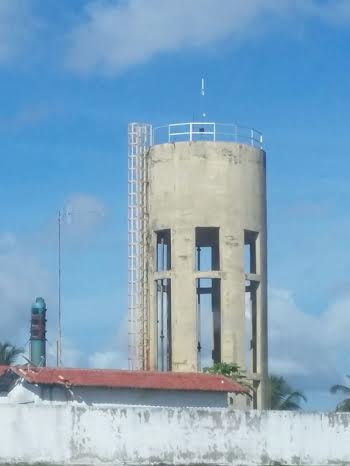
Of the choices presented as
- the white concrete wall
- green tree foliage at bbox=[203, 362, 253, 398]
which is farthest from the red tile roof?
green tree foliage at bbox=[203, 362, 253, 398]

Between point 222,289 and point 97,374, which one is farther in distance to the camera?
point 222,289

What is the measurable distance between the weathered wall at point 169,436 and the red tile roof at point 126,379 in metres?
3.74

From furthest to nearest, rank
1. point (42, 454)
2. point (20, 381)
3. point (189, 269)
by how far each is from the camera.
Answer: point (189, 269), point (20, 381), point (42, 454)

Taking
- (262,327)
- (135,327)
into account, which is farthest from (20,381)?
(262,327)

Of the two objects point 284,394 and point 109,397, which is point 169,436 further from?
point 284,394

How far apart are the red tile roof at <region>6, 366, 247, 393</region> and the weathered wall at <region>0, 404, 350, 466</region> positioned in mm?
3740

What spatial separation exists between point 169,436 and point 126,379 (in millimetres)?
5082

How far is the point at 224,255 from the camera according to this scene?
177 ft

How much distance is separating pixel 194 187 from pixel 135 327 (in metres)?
6.27

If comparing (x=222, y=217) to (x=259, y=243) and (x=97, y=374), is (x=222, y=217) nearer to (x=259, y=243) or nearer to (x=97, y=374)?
(x=259, y=243)

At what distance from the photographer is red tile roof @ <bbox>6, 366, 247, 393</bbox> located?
45.9 metres

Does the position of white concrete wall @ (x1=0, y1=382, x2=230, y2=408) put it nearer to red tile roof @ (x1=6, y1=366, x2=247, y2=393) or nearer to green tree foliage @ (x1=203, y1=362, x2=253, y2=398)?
red tile roof @ (x1=6, y1=366, x2=247, y2=393)

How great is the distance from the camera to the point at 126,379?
47.4m

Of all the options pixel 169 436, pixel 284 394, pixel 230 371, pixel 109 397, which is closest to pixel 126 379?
pixel 109 397
